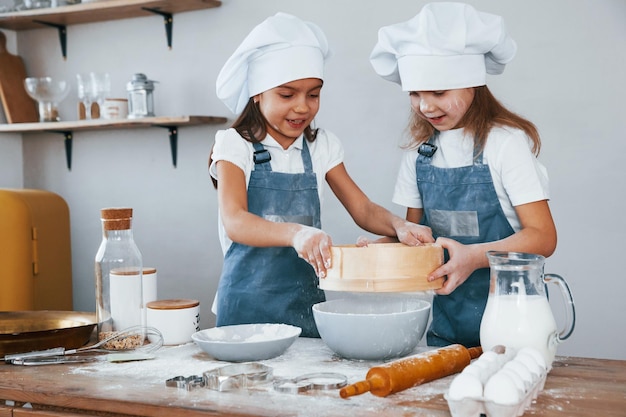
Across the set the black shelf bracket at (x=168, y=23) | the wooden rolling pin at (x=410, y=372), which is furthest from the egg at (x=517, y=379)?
the black shelf bracket at (x=168, y=23)

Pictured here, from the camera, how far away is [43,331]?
4.83 ft

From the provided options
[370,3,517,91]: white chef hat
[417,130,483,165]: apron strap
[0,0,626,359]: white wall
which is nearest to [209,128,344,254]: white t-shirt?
[417,130,483,165]: apron strap

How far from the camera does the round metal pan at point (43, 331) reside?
4.82ft

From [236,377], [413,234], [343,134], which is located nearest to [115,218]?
[236,377]

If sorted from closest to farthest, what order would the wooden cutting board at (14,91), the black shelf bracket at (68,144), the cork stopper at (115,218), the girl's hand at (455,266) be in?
the girl's hand at (455,266) → the cork stopper at (115,218) → the wooden cutting board at (14,91) → the black shelf bracket at (68,144)

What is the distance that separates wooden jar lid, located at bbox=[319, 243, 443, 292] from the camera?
1358 millimetres

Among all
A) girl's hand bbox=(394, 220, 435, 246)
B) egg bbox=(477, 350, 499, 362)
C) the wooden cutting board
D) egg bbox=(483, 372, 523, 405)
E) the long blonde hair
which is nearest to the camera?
egg bbox=(483, 372, 523, 405)

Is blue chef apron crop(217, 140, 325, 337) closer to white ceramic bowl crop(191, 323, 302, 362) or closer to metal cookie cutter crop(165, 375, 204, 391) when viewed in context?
white ceramic bowl crop(191, 323, 302, 362)

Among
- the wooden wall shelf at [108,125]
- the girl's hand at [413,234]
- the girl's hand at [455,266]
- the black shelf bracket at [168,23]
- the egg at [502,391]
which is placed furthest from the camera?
the black shelf bracket at [168,23]

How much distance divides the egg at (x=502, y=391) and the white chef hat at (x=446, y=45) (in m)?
0.95

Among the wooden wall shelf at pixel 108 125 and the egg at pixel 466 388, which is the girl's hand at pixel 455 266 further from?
the wooden wall shelf at pixel 108 125

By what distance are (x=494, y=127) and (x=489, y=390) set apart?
1002mm

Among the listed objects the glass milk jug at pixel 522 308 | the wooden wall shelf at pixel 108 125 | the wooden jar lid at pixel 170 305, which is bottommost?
the wooden jar lid at pixel 170 305

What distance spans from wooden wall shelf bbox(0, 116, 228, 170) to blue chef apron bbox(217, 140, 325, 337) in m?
1.06
